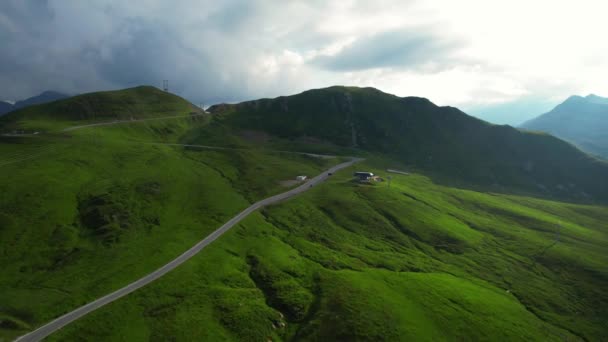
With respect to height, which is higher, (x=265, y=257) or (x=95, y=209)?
(x=95, y=209)

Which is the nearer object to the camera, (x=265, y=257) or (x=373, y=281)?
(x=373, y=281)

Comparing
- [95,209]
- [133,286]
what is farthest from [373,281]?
[95,209]

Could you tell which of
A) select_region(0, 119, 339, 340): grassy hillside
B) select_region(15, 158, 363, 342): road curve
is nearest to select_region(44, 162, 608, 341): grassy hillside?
select_region(15, 158, 363, 342): road curve

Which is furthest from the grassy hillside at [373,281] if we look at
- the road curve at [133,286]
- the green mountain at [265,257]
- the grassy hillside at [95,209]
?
the grassy hillside at [95,209]

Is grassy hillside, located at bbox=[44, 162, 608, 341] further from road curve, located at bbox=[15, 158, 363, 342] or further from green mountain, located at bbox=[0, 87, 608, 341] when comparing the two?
road curve, located at bbox=[15, 158, 363, 342]

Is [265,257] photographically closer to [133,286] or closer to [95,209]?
[133,286]

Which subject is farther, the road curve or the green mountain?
the green mountain

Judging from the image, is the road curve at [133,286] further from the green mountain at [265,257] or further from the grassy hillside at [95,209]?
the grassy hillside at [95,209]
